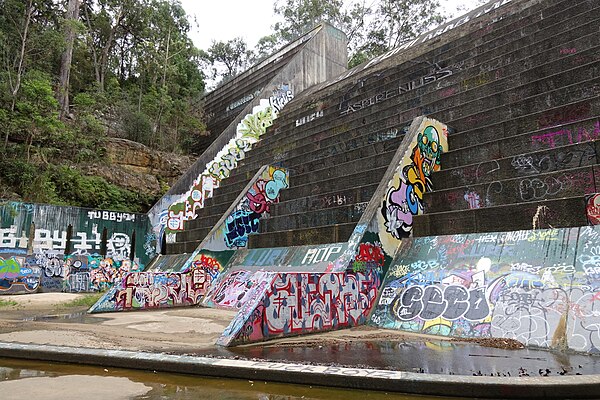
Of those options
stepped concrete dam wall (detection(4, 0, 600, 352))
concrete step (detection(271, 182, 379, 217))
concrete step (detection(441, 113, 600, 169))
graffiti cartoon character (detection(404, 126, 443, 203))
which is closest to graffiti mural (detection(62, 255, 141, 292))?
stepped concrete dam wall (detection(4, 0, 600, 352))

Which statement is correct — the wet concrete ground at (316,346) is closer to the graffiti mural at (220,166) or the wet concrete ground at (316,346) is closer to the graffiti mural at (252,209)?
the graffiti mural at (252,209)

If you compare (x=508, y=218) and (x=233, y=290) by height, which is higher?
(x=508, y=218)

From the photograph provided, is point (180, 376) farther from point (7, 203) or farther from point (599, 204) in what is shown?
point (7, 203)

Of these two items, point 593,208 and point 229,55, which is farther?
point 229,55

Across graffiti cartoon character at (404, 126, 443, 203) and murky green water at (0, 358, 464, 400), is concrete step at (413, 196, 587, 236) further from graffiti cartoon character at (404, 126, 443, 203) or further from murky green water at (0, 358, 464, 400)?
murky green water at (0, 358, 464, 400)

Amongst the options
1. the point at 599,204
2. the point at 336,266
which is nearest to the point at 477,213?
the point at 599,204

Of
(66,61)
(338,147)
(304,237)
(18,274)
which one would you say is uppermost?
(66,61)

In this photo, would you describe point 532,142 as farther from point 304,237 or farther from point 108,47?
point 108,47

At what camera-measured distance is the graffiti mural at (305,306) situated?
548 centimetres

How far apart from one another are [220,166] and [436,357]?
13732mm

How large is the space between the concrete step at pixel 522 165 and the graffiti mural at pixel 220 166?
32.9 ft

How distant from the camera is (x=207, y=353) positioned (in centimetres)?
461

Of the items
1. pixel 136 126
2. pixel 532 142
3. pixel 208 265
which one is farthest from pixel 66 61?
pixel 532 142

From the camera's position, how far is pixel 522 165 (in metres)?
7.19
